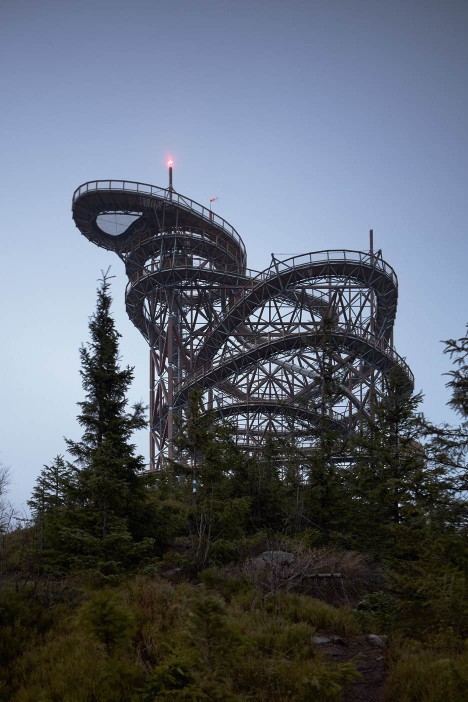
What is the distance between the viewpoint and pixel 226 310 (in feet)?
121

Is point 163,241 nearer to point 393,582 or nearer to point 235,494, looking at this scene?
point 235,494

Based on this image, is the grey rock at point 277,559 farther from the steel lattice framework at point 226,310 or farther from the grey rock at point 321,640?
the steel lattice framework at point 226,310

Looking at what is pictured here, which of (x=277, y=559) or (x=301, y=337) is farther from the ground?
(x=301, y=337)

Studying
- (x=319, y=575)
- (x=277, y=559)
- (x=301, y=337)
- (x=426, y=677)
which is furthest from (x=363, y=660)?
(x=301, y=337)

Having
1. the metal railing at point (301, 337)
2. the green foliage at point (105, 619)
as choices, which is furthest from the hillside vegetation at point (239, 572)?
the metal railing at point (301, 337)

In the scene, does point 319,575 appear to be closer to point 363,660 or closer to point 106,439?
point 363,660

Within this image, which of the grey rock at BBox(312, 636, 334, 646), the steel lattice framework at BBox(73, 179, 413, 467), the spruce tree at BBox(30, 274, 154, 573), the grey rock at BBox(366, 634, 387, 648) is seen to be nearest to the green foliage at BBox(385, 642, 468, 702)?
the grey rock at BBox(366, 634, 387, 648)

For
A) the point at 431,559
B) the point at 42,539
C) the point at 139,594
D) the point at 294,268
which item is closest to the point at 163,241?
the point at 294,268

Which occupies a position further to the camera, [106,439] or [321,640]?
[106,439]

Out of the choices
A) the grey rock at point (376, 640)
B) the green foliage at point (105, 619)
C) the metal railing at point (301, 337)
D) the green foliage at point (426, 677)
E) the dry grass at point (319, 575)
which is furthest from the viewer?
the metal railing at point (301, 337)

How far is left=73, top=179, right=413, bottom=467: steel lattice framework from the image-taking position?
1254 inches

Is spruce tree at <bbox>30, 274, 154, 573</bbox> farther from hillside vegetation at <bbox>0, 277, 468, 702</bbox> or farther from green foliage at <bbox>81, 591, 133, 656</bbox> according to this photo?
green foliage at <bbox>81, 591, 133, 656</bbox>

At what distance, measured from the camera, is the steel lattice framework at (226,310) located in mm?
31859

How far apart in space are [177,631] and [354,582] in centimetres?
603
